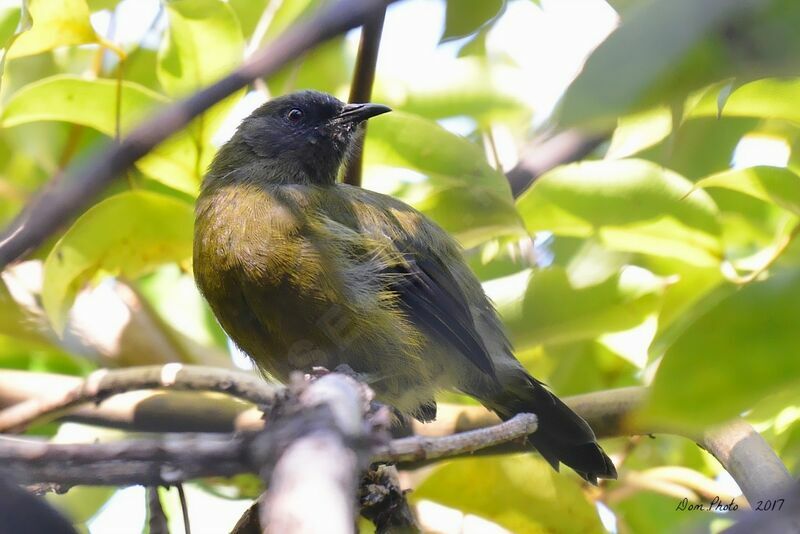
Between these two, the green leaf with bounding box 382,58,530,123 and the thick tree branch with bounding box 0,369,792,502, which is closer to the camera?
the thick tree branch with bounding box 0,369,792,502

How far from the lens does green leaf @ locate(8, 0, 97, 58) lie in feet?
10.5

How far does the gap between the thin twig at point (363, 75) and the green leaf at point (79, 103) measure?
747mm

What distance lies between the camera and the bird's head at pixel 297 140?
4355 mm

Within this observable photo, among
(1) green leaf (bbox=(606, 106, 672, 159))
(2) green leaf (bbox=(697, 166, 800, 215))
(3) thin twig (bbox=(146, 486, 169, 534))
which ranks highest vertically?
(1) green leaf (bbox=(606, 106, 672, 159))

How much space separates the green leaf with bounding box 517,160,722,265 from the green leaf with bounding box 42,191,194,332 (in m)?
1.34

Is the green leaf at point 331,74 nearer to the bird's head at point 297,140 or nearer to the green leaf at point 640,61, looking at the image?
the bird's head at point 297,140

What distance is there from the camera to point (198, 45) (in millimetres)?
3645

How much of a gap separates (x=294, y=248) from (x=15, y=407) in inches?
50.9

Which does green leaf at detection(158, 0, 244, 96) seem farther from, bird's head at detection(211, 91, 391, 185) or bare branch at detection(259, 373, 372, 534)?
bare branch at detection(259, 373, 372, 534)

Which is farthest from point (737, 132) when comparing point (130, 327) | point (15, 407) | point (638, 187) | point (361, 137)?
point (15, 407)

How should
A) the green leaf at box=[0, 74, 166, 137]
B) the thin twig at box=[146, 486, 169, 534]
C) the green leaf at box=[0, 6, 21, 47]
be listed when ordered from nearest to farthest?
the thin twig at box=[146, 486, 169, 534] → the green leaf at box=[0, 74, 166, 137] → the green leaf at box=[0, 6, 21, 47]

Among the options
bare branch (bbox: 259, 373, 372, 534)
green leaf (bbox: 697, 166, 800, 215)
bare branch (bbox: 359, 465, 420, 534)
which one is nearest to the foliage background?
green leaf (bbox: 697, 166, 800, 215)

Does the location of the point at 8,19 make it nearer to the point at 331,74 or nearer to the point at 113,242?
the point at 113,242

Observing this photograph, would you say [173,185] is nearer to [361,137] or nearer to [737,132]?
[361,137]
